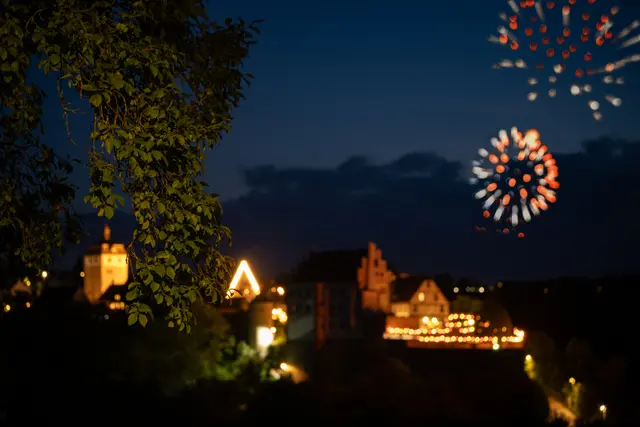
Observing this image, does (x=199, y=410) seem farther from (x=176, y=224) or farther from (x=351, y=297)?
(x=176, y=224)

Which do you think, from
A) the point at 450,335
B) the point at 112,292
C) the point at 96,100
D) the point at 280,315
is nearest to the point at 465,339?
the point at 450,335

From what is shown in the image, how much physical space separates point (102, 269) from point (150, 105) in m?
102

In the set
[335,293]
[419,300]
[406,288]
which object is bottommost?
[335,293]

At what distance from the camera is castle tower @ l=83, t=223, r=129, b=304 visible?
107 meters

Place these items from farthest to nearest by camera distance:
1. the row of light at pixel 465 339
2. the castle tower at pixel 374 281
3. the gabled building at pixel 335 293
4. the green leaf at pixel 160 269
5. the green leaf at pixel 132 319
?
1. the castle tower at pixel 374 281
2. the gabled building at pixel 335 293
3. the row of light at pixel 465 339
4. the green leaf at pixel 160 269
5. the green leaf at pixel 132 319

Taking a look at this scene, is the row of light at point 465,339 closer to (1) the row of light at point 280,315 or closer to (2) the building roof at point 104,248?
(1) the row of light at point 280,315

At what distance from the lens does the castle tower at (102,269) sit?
107 meters

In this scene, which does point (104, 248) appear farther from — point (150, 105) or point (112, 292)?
point (150, 105)

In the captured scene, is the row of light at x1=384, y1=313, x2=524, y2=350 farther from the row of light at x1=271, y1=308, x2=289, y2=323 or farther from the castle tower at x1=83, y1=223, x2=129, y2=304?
the castle tower at x1=83, y1=223, x2=129, y2=304

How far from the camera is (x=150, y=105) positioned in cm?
764

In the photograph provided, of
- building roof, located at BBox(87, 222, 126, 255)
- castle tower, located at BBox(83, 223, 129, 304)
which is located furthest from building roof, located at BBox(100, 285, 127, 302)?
building roof, located at BBox(87, 222, 126, 255)

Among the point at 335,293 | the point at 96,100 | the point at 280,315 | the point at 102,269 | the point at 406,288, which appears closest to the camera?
the point at 96,100

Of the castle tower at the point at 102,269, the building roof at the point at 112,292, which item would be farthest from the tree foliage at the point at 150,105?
the castle tower at the point at 102,269

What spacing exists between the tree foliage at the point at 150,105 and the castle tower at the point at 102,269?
101m
